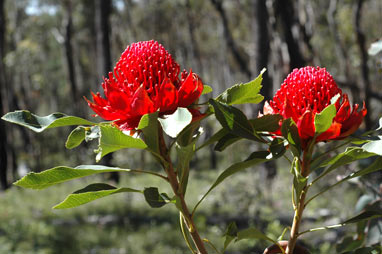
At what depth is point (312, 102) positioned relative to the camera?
0.71 metres

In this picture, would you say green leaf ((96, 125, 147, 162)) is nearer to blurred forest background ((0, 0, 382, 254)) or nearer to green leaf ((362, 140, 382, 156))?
green leaf ((362, 140, 382, 156))

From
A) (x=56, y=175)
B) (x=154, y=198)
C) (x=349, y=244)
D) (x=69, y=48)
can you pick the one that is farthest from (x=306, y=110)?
(x=69, y=48)

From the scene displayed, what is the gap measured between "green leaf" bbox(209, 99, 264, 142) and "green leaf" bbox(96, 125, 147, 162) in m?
0.12

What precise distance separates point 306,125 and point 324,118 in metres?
0.05

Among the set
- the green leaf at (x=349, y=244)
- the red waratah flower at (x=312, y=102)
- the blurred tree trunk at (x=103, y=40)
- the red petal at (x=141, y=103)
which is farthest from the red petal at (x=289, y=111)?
the blurred tree trunk at (x=103, y=40)

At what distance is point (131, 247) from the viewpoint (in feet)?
19.0

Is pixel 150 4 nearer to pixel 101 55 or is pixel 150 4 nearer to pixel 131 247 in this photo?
pixel 101 55

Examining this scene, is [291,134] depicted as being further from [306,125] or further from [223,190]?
[223,190]

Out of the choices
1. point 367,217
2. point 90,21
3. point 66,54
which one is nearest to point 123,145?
point 367,217

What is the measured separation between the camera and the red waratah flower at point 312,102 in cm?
69

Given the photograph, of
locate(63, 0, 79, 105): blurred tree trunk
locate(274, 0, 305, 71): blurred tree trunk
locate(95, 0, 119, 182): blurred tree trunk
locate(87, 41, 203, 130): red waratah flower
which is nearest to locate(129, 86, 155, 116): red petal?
locate(87, 41, 203, 130): red waratah flower

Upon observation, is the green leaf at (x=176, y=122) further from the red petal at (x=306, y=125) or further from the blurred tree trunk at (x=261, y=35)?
the blurred tree trunk at (x=261, y=35)

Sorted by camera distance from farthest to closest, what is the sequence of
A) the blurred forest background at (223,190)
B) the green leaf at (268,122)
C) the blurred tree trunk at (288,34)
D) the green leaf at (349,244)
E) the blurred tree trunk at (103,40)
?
the blurred tree trunk at (103,40) → the blurred forest background at (223,190) → the blurred tree trunk at (288,34) → the green leaf at (349,244) → the green leaf at (268,122)

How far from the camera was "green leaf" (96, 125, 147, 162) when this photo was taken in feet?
2.01
